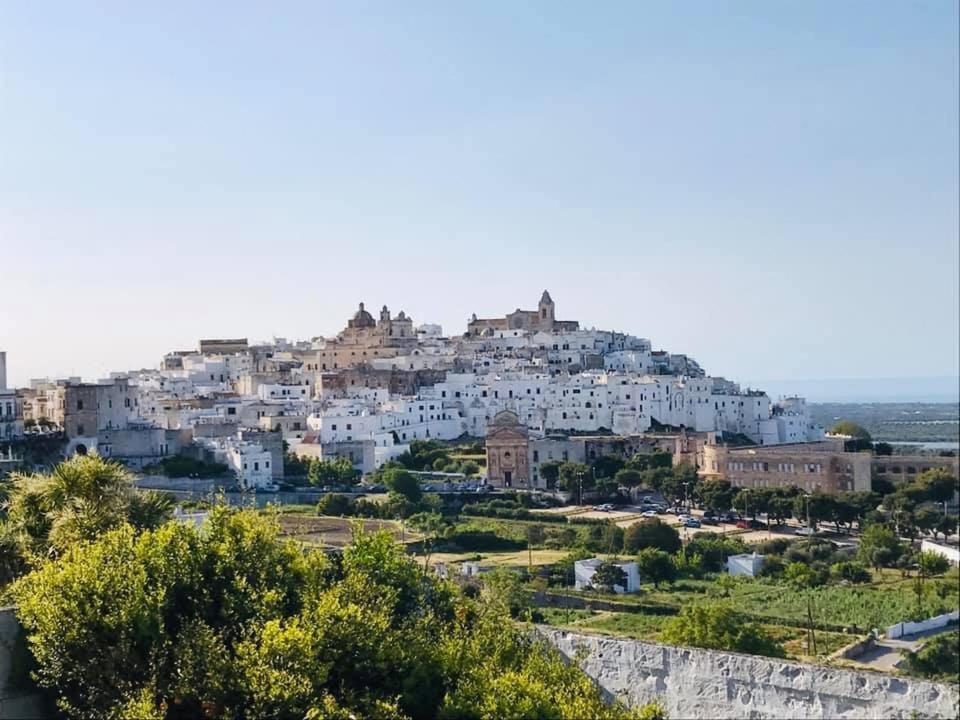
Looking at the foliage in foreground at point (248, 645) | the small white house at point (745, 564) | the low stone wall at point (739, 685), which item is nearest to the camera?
the low stone wall at point (739, 685)

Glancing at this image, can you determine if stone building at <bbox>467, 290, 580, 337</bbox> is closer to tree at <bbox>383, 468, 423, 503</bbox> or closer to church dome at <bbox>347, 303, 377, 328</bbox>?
church dome at <bbox>347, 303, 377, 328</bbox>

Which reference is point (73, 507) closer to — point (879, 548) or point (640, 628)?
point (640, 628)

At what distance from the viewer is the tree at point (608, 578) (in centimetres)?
1633

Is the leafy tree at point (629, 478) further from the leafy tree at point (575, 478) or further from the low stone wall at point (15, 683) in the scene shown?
the low stone wall at point (15, 683)

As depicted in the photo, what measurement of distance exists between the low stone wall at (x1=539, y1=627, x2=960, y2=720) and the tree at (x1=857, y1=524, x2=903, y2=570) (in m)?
8.82

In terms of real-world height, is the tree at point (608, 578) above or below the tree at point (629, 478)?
below

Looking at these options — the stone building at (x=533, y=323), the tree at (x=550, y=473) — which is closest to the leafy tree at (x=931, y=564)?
the tree at (x=550, y=473)

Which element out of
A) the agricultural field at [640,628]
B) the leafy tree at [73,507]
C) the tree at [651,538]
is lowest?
the agricultural field at [640,628]

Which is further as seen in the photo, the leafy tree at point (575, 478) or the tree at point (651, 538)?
the leafy tree at point (575, 478)

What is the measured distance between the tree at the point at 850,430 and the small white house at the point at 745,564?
9.11 m

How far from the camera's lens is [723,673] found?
24.3 ft

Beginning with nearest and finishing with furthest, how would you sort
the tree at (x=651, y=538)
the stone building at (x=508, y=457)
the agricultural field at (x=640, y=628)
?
the agricultural field at (x=640, y=628) < the tree at (x=651, y=538) < the stone building at (x=508, y=457)

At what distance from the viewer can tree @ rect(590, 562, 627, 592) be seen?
53.6ft

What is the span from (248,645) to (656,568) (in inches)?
419
